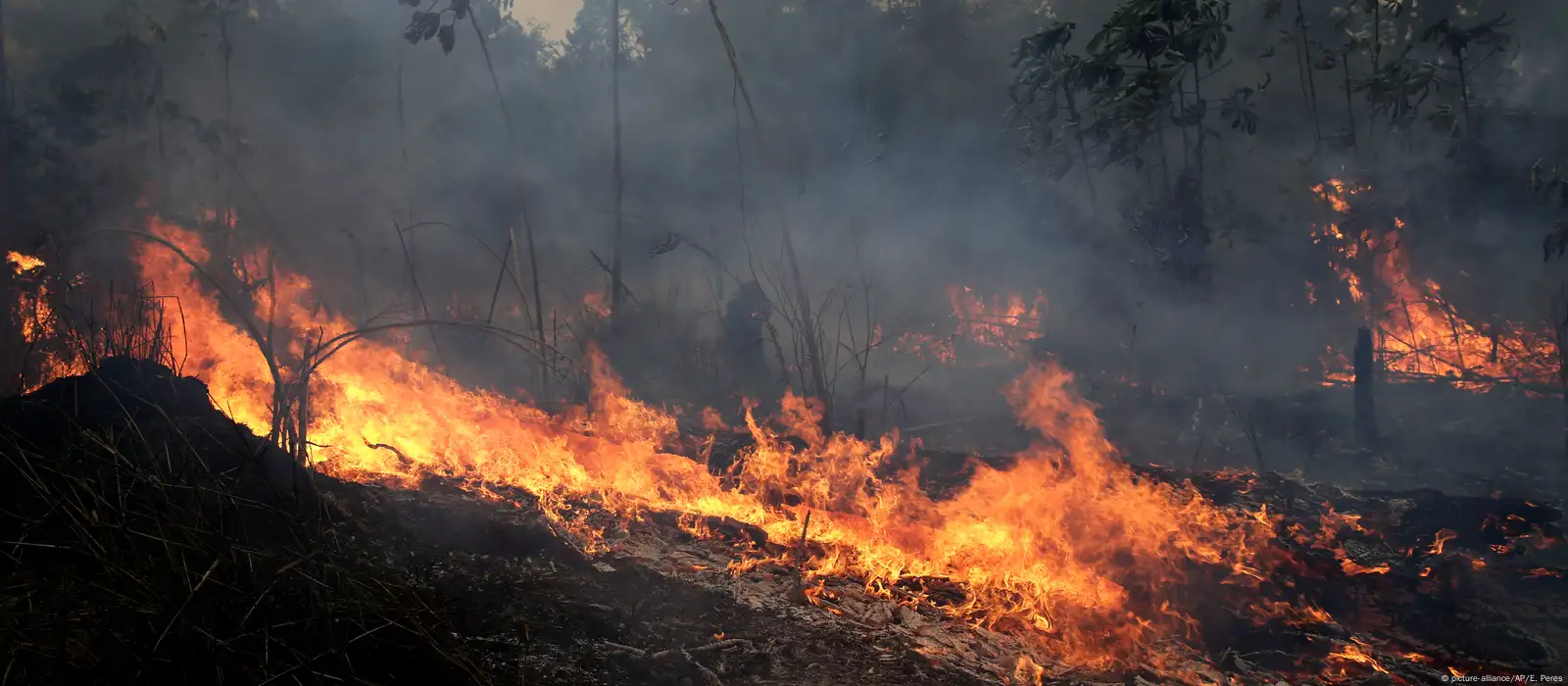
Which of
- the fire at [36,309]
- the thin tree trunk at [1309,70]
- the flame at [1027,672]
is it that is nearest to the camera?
A: the flame at [1027,672]

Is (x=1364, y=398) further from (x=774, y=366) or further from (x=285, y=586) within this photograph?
(x=285, y=586)

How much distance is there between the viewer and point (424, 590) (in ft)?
10.2

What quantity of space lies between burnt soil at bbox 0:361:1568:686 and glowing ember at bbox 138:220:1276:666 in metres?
0.30

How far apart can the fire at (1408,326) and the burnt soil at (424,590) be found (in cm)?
592

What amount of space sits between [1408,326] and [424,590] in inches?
528

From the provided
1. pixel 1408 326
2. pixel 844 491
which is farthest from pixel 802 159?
pixel 1408 326

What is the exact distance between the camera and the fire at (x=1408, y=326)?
10.0 m

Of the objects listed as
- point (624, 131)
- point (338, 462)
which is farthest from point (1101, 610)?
point (624, 131)

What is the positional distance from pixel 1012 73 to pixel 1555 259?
793 centimetres

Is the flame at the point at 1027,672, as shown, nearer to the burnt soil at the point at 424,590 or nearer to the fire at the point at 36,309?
the burnt soil at the point at 424,590

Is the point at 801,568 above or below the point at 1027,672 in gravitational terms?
above

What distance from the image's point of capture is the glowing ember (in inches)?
177

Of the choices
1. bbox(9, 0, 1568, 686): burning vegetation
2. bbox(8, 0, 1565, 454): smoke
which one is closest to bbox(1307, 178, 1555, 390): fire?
bbox(9, 0, 1568, 686): burning vegetation

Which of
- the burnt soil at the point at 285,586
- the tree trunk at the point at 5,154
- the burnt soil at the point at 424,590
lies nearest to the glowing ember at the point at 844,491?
the burnt soil at the point at 424,590
